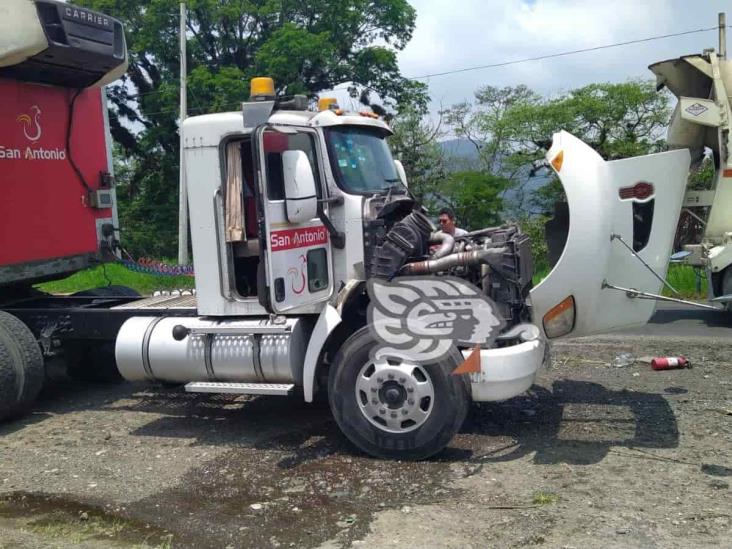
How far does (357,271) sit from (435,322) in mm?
768

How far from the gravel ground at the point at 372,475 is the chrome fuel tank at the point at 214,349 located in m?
0.53

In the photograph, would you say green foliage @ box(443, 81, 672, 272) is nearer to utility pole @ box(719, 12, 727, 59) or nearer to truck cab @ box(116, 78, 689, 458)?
utility pole @ box(719, 12, 727, 59)

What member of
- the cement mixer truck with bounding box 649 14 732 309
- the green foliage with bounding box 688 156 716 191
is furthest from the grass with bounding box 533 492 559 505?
the green foliage with bounding box 688 156 716 191

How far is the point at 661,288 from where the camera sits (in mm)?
5688

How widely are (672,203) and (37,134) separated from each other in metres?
5.43

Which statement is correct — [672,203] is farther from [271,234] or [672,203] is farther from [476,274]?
[271,234]

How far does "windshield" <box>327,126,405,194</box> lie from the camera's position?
5.94 meters

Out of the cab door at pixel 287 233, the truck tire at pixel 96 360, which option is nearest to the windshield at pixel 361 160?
the cab door at pixel 287 233

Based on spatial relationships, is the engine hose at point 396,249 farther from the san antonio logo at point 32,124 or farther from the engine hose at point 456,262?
the san antonio logo at point 32,124

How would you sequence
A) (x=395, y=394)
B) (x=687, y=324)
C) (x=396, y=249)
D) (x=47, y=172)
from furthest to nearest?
(x=687, y=324)
(x=47, y=172)
(x=396, y=249)
(x=395, y=394)

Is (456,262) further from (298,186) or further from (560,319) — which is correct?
(298,186)

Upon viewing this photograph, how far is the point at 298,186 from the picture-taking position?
5.45 m

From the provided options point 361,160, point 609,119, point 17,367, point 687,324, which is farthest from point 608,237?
point 609,119

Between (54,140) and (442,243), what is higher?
(54,140)
